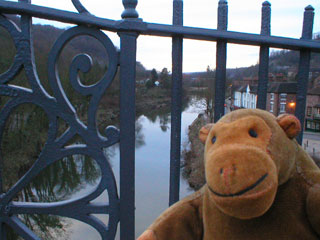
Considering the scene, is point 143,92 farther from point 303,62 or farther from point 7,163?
point 303,62

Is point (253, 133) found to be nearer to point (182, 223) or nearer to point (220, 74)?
point (182, 223)

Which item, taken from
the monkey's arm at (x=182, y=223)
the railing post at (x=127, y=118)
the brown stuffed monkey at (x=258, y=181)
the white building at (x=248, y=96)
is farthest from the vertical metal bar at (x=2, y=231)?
the white building at (x=248, y=96)

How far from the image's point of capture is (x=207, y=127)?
0.83 m

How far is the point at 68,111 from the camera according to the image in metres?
1.14

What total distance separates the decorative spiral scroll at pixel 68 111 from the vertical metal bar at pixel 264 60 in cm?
59

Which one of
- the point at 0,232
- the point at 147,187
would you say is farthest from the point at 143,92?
the point at 0,232

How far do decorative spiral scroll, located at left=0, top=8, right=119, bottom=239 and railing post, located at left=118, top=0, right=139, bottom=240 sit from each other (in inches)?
1.3

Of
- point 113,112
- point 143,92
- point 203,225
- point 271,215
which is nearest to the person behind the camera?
point 271,215

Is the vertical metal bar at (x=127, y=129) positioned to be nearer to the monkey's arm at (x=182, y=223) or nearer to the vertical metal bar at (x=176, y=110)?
the vertical metal bar at (x=176, y=110)

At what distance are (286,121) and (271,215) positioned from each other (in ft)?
0.81

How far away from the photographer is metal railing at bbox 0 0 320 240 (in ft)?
3.60

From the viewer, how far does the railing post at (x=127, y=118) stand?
110 cm

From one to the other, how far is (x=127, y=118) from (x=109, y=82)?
16 cm

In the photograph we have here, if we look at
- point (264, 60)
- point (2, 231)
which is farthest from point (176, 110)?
point (2, 231)
